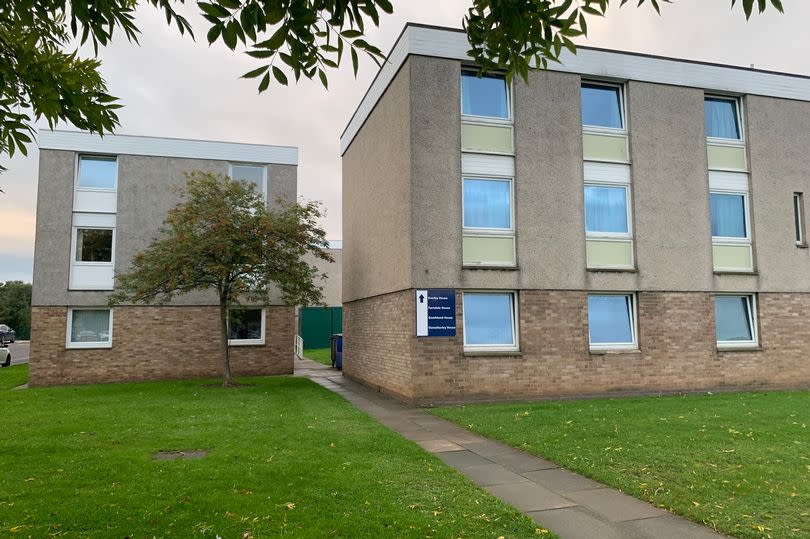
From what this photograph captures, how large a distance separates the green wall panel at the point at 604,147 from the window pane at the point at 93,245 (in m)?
15.0

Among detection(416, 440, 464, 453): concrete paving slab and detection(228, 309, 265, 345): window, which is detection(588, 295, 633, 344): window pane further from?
detection(228, 309, 265, 345): window

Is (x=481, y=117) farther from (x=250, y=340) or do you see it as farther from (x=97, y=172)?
(x=97, y=172)

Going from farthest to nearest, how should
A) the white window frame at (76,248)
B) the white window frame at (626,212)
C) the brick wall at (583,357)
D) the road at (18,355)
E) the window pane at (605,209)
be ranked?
the road at (18,355)
the white window frame at (76,248)
the window pane at (605,209)
the white window frame at (626,212)
the brick wall at (583,357)

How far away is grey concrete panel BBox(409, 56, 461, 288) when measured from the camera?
41.5 ft

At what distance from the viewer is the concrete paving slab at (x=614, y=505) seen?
5203mm

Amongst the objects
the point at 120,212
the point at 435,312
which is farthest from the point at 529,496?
the point at 120,212

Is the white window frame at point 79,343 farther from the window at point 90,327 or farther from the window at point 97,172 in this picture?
the window at point 97,172

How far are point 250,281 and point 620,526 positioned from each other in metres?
12.4

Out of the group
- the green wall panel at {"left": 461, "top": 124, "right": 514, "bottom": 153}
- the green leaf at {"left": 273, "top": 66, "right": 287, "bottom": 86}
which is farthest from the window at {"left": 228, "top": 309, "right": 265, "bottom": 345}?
the green leaf at {"left": 273, "top": 66, "right": 287, "bottom": 86}

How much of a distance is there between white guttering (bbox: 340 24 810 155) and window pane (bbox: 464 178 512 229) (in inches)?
115

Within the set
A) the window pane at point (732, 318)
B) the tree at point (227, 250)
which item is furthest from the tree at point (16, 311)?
the window pane at point (732, 318)

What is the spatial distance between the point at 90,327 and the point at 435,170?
1272cm

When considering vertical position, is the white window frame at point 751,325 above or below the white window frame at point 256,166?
below

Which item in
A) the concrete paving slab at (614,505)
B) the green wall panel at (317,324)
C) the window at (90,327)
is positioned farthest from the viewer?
the green wall panel at (317,324)
